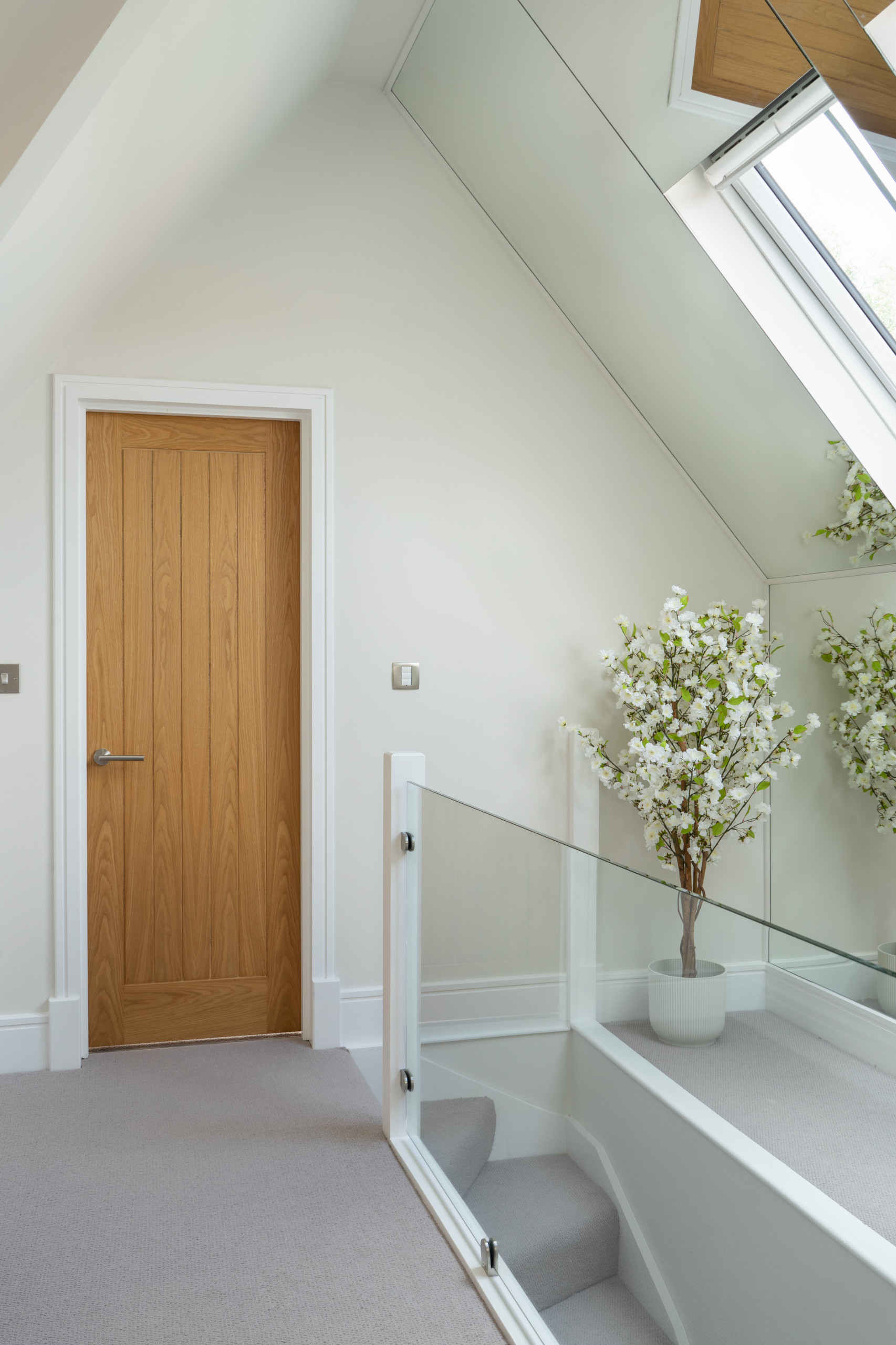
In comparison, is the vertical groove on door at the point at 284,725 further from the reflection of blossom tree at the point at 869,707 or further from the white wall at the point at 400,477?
the reflection of blossom tree at the point at 869,707

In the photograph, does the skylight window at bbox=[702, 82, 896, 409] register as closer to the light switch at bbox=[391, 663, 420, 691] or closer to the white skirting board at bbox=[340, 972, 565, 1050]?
the light switch at bbox=[391, 663, 420, 691]

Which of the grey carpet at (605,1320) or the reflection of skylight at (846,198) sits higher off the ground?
the reflection of skylight at (846,198)

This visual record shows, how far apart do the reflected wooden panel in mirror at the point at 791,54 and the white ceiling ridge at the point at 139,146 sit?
0.98 metres

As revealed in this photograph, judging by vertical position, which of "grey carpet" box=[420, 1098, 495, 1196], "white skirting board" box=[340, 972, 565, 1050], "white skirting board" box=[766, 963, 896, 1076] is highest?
"white skirting board" box=[766, 963, 896, 1076]

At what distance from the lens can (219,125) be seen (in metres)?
2.47

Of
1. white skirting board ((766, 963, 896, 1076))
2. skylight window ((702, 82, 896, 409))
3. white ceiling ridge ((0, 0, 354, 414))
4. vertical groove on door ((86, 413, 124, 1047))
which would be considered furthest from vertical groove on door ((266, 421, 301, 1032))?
white skirting board ((766, 963, 896, 1076))

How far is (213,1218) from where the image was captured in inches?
81.3

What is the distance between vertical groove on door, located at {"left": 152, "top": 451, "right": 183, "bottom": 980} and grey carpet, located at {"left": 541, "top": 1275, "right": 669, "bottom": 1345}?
A: 74.5 inches

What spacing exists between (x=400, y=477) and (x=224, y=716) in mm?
967

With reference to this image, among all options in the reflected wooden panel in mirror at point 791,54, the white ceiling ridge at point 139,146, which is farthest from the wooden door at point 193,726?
the reflected wooden panel in mirror at point 791,54

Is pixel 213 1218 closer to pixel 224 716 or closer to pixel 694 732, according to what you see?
pixel 224 716

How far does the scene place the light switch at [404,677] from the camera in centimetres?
318

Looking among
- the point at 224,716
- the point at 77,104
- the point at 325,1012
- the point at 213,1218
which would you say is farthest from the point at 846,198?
the point at 213,1218

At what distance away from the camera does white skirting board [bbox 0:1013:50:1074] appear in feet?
9.44
